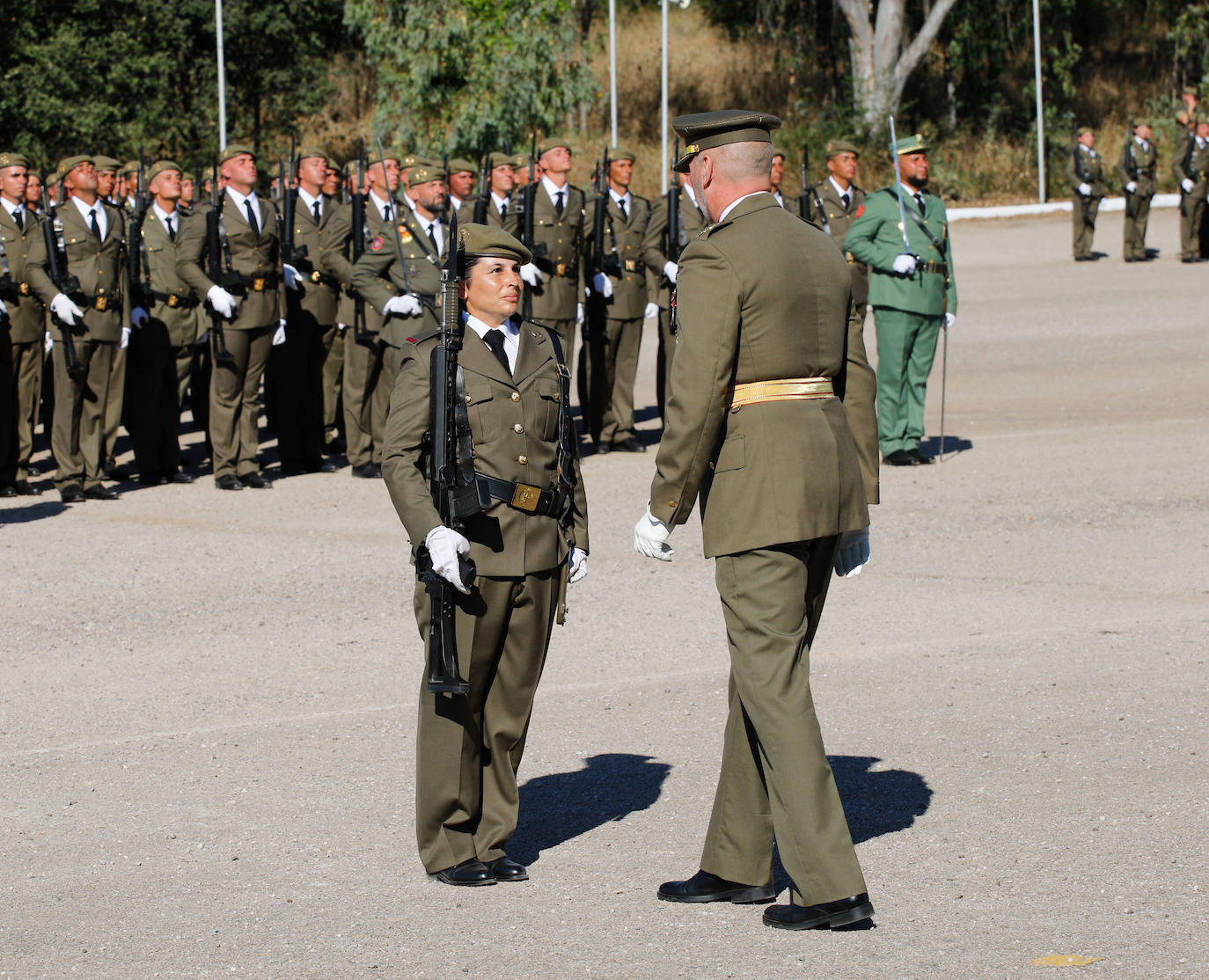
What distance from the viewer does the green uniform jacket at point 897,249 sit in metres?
11.9

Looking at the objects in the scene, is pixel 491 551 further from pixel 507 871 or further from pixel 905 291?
pixel 905 291

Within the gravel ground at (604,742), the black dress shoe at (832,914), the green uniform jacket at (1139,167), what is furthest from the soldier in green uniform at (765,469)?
the green uniform jacket at (1139,167)

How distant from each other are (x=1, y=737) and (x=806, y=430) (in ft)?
11.4

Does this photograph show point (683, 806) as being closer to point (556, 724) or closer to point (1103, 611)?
point (556, 724)

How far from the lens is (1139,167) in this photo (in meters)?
23.6

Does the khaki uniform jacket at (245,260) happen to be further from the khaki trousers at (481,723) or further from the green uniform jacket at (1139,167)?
the green uniform jacket at (1139,167)

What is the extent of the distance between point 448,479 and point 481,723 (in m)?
0.74

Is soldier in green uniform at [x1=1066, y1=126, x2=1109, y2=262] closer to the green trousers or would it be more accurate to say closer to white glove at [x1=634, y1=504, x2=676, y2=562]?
the green trousers

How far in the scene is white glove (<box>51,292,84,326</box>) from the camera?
1117cm

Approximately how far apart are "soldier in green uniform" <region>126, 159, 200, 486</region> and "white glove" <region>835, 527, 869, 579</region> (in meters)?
8.10

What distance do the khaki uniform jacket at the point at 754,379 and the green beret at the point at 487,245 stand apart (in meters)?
0.61

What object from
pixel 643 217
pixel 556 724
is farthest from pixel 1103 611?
pixel 643 217

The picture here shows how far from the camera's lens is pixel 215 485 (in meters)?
11.8

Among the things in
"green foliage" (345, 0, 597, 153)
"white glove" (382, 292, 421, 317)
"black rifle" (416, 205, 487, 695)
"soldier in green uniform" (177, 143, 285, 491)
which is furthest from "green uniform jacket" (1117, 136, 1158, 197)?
"black rifle" (416, 205, 487, 695)
